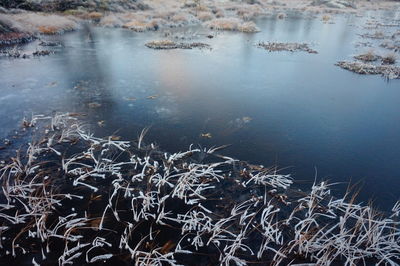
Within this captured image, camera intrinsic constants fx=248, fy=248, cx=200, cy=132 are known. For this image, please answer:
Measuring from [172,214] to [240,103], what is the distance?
6269 mm

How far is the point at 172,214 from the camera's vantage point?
5.39m

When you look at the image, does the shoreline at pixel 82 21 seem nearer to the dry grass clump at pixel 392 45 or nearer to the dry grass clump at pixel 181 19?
the dry grass clump at pixel 181 19

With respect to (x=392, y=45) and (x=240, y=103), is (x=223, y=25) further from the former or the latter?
(x=240, y=103)

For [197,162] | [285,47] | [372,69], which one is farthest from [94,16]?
[197,162]

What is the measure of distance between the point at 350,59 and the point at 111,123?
1608 centimetres

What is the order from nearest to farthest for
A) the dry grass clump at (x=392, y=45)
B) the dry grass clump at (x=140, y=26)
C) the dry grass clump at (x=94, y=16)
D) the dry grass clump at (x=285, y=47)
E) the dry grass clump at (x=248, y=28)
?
the dry grass clump at (x=285, y=47), the dry grass clump at (x=392, y=45), the dry grass clump at (x=140, y=26), the dry grass clump at (x=248, y=28), the dry grass clump at (x=94, y=16)

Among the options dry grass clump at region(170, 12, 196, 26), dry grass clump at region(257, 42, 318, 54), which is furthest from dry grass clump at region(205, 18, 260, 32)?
dry grass clump at region(257, 42, 318, 54)

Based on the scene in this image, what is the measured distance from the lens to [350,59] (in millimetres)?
16641

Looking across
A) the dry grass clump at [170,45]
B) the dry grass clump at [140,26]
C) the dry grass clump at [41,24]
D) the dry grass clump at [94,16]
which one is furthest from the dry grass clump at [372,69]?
the dry grass clump at [94,16]

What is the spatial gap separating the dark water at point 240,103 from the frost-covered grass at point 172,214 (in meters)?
0.83

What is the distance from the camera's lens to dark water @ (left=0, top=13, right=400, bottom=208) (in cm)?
724

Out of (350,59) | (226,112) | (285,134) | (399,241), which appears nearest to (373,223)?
(399,241)

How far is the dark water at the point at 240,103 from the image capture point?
285 inches

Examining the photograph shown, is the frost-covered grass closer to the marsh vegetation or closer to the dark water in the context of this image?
the marsh vegetation
